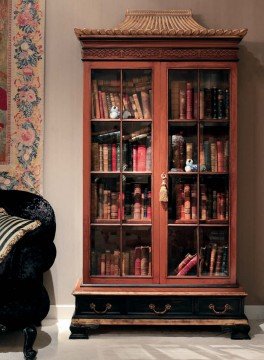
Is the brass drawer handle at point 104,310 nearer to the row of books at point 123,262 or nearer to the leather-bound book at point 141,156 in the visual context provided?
the row of books at point 123,262

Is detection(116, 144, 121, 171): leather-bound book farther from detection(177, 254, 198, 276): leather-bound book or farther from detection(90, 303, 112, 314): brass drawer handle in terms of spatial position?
detection(90, 303, 112, 314): brass drawer handle

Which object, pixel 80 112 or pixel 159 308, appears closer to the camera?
pixel 159 308

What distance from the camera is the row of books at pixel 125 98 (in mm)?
3633

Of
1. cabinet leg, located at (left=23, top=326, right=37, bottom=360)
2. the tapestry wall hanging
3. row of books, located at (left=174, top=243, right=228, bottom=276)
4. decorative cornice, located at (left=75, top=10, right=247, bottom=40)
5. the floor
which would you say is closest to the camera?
cabinet leg, located at (left=23, top=326, right=37, bottom=360)

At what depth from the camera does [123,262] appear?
364cm

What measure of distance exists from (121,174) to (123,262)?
0.59 m

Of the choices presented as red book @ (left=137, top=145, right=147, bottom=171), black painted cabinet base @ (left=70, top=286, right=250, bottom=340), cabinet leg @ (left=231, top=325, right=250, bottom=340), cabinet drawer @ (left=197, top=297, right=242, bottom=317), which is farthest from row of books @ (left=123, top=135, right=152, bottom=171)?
cabinet leg @ (left=231, top=325, right=250, bottom=340)

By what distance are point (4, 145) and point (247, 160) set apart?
1803 millimetres

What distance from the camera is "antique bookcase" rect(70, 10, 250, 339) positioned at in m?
3.59

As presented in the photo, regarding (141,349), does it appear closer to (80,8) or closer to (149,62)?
(149,62)

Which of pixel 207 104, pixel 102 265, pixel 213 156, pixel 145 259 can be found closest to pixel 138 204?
pixel 145 259

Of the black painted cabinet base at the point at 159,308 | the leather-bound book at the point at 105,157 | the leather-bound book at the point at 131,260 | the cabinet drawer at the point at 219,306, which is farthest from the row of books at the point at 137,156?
the cabinet drawer at the point at 219,306

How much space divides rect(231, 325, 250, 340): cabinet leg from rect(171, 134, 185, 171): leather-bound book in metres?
1.10

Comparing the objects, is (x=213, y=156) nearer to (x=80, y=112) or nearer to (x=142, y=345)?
(x=80, y=112)
